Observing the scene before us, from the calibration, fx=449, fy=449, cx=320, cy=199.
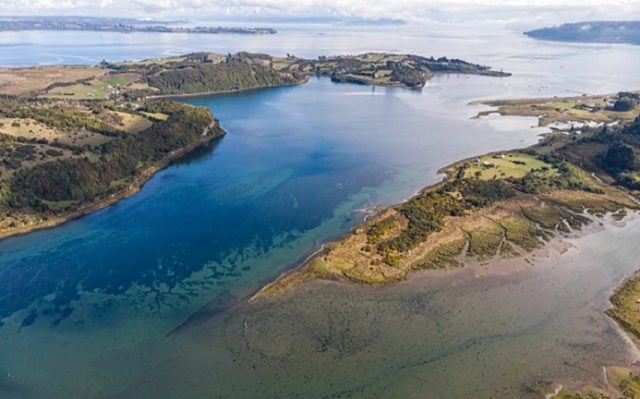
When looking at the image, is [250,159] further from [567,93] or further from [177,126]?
[567,93]

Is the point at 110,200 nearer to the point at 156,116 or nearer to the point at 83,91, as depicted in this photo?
the point at 156,116

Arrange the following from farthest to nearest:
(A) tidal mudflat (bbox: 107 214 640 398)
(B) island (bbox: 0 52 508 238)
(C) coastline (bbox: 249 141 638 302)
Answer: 1. (B) island (bbox: 0 52 508 238)
2. (C) coastline (bbox: 249 141 638 302)
3. (A) tidal mudflat (bbox: 107 214 640 398)

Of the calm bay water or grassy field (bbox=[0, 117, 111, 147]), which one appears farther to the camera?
grassy field (bbox=[0, 117, 111, 147])

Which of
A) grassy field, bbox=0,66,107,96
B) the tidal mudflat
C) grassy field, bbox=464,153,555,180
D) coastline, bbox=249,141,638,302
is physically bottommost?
the tidal mudflat

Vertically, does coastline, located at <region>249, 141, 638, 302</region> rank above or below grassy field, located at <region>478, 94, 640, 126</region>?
below

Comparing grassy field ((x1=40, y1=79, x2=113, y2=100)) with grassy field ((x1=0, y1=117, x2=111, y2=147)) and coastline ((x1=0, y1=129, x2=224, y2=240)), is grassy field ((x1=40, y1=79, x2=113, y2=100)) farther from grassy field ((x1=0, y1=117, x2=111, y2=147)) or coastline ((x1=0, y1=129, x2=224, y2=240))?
coastline ((x1=0, y1=129, x2=224, y2=240))

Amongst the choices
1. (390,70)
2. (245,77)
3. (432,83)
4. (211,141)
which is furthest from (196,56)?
(211,141)

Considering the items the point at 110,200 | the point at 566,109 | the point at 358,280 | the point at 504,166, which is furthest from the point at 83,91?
the point at 566,109

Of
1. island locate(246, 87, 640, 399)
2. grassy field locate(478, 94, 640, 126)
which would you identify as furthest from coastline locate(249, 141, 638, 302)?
grassy field locate(478, 94, 640, 126)
